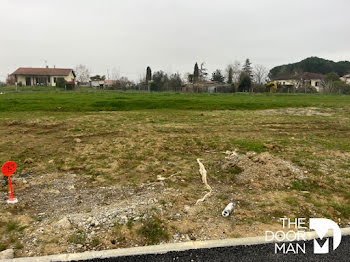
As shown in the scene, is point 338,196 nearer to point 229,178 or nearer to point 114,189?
point 229,178

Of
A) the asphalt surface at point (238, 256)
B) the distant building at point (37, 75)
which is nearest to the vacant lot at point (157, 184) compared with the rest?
the asphalt surface at point (238, 256)

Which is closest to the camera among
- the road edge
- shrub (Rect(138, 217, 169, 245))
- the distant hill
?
the road edge

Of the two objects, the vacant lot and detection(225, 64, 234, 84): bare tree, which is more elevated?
detection(225, 64, 234, 84): bare tree

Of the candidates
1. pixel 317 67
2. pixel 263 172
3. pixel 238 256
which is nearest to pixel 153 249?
pixel 238 256

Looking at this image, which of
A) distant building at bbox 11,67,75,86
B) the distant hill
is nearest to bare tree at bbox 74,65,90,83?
distant building at bbox 11,67,75,86

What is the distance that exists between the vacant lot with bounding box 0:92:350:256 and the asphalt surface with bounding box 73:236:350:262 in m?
0.29

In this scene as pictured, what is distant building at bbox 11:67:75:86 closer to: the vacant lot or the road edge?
the vacant lot

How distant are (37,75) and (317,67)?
76686 mm

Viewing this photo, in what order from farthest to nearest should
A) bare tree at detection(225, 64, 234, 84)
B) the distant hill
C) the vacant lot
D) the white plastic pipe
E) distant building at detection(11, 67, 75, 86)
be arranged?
the distant hill → bare tree at detection(225, 64, 234, 84) → distant building at detection(11, 67, 75, 86) → the white plastic pipe → the vacant lot

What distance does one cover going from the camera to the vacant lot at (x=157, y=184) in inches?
Answer: 136

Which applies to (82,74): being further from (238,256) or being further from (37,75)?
(238,256)

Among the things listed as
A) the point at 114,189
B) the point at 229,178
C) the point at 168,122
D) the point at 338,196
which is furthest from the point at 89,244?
the point at 168,122

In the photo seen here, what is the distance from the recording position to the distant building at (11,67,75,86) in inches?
1918

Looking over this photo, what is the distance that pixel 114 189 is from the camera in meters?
4.80
